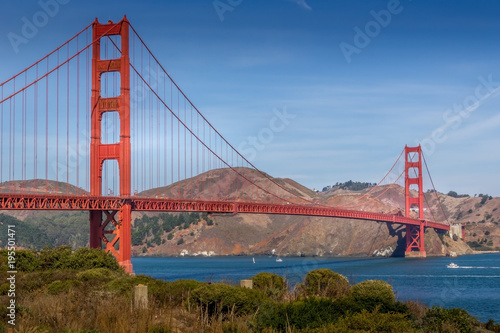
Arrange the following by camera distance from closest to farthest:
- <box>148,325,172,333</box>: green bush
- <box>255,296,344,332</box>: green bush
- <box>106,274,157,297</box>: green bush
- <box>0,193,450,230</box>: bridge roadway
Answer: <box>148,325,172,333</box>: green bush
<box>255,296,344,332</box>: green bush
<box>106,274,157,297</box>: green bush
<box>0,193,450,230</box>: bridge roadway

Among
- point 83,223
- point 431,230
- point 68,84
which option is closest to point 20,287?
point 68,84

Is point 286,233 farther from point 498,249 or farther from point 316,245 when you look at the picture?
point 498,249

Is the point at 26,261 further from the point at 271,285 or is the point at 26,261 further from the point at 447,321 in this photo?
the point at 447,321

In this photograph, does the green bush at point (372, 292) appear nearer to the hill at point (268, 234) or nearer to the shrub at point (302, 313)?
the shrub at point (302, 313)

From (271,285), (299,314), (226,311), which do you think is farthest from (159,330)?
(271,285)

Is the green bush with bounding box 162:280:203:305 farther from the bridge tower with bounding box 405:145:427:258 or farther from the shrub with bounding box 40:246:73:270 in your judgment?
the bridge tower with bounding box 405:145:427:258

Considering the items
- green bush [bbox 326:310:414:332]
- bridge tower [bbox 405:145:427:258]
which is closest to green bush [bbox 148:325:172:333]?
green bush [bbox 326:310:414:332]

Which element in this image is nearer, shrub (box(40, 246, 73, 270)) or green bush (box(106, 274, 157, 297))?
green bush (box(106, 274, 157, 297))
